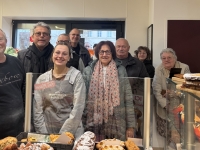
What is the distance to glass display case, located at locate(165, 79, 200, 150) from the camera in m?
1.11

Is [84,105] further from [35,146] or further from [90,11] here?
[90,11]

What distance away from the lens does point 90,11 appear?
3965mm

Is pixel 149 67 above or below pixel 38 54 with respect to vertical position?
below

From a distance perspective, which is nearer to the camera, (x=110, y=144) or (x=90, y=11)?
(x=110, y=144)

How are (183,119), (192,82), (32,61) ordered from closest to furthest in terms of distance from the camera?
1. (192,82)
2. (183,119)
3. (32,61)

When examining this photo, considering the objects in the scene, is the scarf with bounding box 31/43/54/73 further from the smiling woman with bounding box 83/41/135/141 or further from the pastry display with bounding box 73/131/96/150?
the pastry display with bounding box 73/131/96/150

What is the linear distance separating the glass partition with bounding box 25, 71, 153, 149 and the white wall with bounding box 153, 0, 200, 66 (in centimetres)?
217

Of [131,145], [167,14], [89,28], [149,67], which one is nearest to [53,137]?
[131,145]

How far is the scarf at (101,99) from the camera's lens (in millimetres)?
1420

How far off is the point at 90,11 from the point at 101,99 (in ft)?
9.32

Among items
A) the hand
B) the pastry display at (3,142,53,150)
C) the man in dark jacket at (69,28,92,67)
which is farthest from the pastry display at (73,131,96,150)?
the man in dark jacket at (69,28,92,67)

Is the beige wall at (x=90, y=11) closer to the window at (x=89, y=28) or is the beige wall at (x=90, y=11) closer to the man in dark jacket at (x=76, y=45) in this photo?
the window at (x=89, y=28)

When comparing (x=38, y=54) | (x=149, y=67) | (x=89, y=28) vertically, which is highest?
(x=89, y=28)

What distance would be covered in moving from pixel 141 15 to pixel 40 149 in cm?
326
